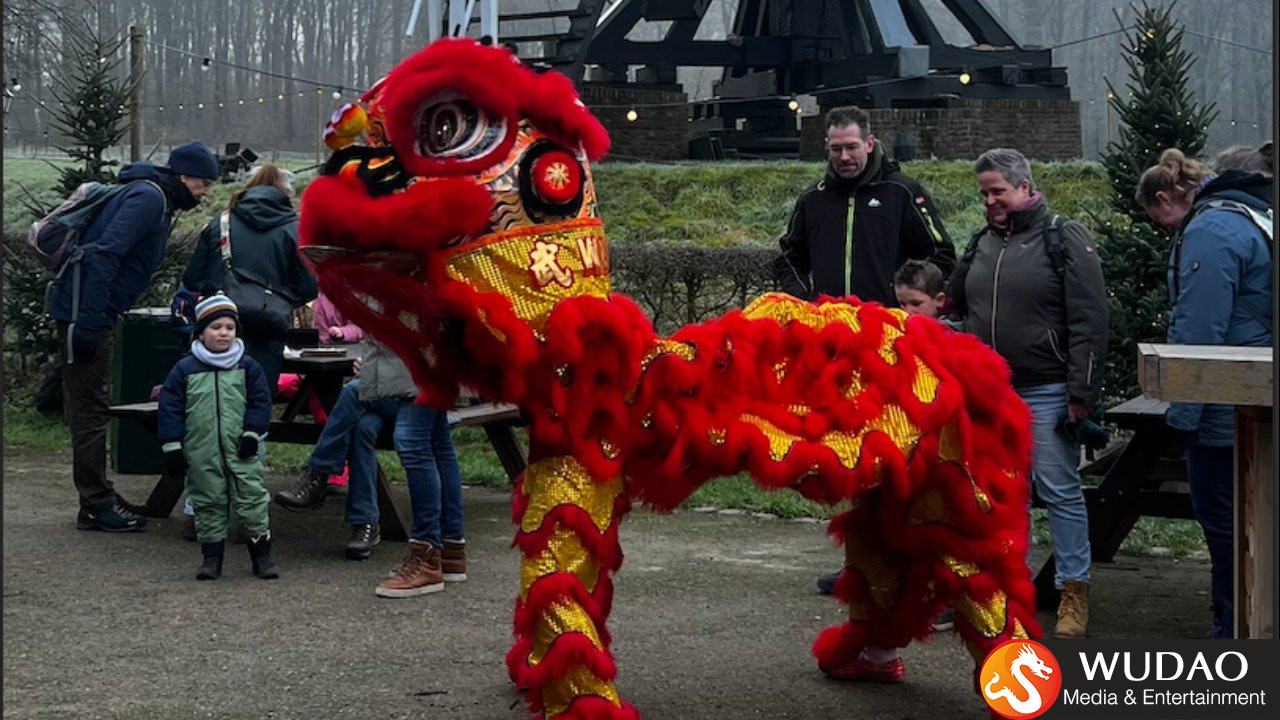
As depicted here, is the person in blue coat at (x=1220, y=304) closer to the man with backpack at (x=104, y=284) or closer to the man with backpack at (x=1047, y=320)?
the man with backpack at (x=1047, y=320)

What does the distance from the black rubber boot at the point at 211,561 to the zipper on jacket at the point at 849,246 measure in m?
3.11

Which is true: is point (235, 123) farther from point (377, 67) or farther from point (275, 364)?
point (275, 364)

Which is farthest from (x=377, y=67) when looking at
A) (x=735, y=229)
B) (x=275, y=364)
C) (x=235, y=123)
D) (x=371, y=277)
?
(x=371, y=277)

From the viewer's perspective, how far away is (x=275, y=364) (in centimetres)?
806

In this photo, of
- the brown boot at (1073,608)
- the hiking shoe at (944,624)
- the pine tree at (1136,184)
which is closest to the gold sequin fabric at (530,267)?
the hiking shoe at (944,624)

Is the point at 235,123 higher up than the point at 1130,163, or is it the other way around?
the point at 235,123

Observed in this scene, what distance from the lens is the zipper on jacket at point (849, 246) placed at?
6.38m

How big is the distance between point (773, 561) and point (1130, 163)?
4041 mm

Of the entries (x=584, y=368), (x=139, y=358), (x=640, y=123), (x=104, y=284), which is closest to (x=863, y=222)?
(x=584, y=368)

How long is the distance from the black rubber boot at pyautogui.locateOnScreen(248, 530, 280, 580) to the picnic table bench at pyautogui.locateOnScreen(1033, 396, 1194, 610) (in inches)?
138

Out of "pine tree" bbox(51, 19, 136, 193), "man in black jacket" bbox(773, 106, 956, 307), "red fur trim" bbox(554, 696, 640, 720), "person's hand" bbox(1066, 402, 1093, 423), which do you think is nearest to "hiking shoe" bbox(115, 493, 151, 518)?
"man in black jacket" bbox(773, 106, 956, 307)

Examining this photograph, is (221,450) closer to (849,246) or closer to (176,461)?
(176,461)

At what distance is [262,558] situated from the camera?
7086mm

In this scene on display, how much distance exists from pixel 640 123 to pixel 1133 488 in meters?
15.7
